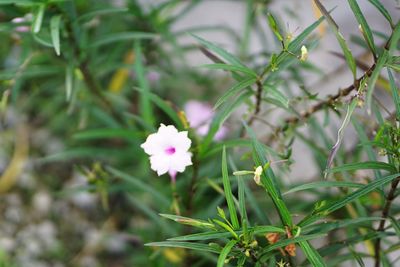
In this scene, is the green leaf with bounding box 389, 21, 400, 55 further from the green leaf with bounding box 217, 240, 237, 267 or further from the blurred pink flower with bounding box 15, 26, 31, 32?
the blurred pink flower with bounding box 15, 26, 31, 32

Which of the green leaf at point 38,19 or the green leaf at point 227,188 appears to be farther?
the green leaf at point 38,19

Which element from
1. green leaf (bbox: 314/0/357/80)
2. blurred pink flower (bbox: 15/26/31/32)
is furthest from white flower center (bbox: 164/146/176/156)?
blurred pink flower (bbox: 15/26/31/32)

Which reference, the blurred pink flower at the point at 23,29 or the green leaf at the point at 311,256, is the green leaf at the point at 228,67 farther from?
the blurred pink flower at the point at 23,29

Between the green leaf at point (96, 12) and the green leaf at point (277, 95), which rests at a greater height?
the green leaf at point (96, 12)

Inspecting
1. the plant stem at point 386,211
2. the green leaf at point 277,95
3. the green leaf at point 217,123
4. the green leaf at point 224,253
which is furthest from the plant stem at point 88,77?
the plant stem at point 386,211

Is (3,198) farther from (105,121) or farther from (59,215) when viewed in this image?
(105,121)

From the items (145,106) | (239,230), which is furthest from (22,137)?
(239,230)

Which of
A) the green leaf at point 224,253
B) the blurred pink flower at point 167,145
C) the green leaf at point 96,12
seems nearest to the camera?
the green leaf at point 224,253
